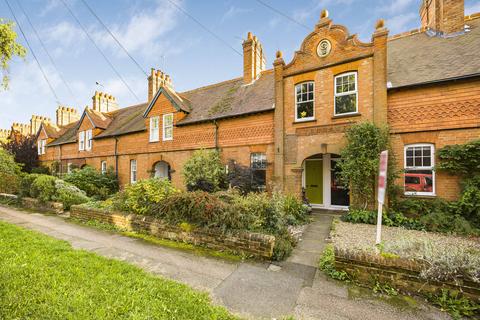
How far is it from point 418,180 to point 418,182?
0.27 feet

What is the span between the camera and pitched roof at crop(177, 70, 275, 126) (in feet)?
39.7

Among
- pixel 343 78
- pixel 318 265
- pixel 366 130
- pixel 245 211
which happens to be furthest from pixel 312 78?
pixel 318 265

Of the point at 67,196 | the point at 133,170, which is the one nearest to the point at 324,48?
the point at 67,196

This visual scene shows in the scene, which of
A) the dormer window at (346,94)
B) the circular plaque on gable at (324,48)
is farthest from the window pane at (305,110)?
the circular plaque on gable at (324,48)

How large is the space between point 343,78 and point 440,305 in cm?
907

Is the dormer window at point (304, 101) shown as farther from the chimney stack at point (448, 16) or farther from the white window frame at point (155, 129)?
the white window frame at point (155, 129)

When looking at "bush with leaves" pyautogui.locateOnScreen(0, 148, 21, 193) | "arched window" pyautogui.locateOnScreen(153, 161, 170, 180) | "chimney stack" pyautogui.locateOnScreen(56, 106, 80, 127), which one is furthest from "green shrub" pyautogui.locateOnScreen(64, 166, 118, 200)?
"chimney stack" pyautogui.locateOnScreen(56, 106, 80, 127)

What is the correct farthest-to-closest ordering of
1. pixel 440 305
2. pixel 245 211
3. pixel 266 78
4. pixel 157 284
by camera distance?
pixel 266 78 < pixel 245 211 < pixel 157 284 < pixel 440 305

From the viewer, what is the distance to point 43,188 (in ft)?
37.7

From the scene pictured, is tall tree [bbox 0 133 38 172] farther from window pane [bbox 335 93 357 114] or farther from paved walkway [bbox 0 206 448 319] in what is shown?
window pane [bbox 335 93 357 114]

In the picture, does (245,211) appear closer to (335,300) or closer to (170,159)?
(335,300)

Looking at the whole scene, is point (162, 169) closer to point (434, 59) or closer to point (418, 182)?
point (418, 182)

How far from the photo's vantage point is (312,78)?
407 inches

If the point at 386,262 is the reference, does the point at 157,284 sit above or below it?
below
